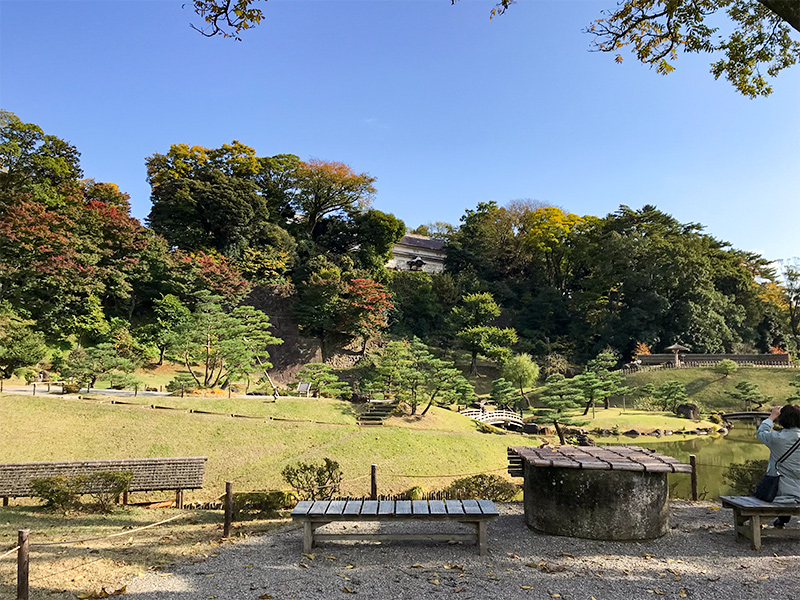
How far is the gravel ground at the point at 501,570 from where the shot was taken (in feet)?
13.2

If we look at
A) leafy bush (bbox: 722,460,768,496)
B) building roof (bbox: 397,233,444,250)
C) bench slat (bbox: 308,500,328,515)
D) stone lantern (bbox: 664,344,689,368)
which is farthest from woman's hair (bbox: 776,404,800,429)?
building roof (bbox: 397,233,444,250)

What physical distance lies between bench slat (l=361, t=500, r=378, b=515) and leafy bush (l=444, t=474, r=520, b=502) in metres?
3.50

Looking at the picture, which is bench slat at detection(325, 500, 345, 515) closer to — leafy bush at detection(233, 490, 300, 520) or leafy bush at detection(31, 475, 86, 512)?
leafy bush at detection(233, 490, 300, 520)

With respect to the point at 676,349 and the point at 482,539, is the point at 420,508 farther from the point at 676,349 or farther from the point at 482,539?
the point at 676,349

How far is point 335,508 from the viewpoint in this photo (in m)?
5.10

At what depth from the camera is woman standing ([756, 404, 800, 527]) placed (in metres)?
5.07

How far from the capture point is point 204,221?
94.7 ft

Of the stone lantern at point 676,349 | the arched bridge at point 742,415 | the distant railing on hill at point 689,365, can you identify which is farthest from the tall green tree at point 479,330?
the arched bridge at point 742,415

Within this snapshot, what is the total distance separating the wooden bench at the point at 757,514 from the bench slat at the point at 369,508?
12.3ft

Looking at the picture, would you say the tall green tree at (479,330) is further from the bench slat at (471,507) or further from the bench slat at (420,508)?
the bench slat at (420,508)

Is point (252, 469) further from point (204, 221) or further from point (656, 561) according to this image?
point (204, 221)

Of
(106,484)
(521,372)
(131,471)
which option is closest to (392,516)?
(106,484)

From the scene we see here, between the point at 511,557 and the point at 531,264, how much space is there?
128 ft

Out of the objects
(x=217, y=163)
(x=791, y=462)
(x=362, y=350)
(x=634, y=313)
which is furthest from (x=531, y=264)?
(x=791, y=462)
